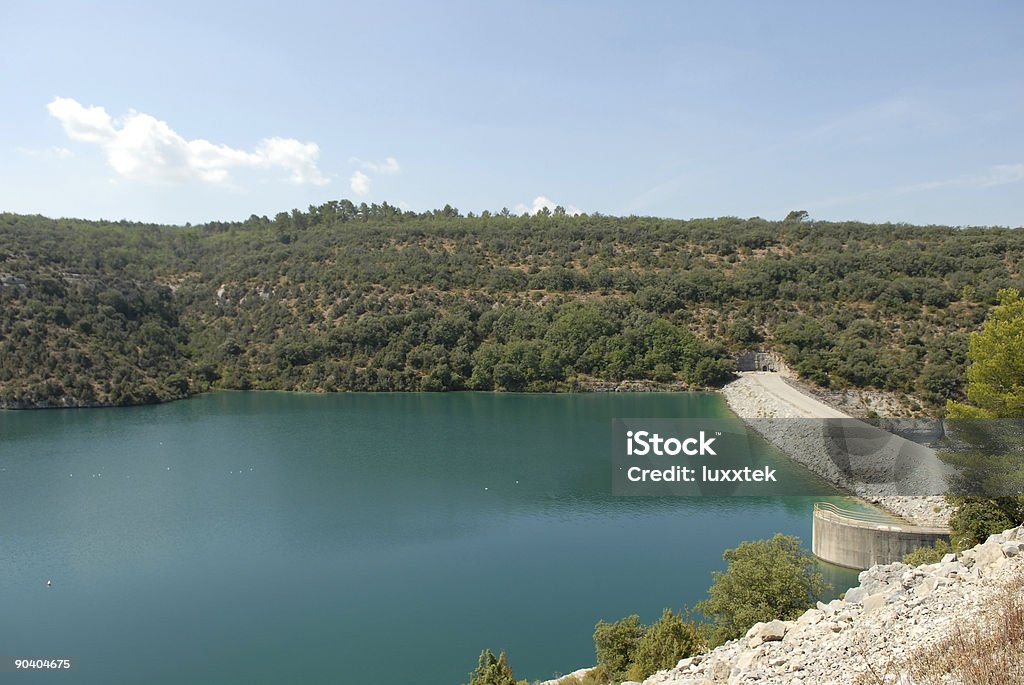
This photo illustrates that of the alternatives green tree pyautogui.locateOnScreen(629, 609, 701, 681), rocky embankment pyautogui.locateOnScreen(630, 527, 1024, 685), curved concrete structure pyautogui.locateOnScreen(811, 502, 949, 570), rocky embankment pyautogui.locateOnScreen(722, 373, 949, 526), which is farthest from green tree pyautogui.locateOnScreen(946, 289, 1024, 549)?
green tree pyautogui.locateOnScreen(629, 609, 701, 681)

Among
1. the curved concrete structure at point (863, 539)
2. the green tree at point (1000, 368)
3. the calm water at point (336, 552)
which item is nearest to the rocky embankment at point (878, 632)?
the calm water at point (336, 552)

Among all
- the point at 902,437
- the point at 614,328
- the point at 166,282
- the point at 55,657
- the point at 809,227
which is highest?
the point at 809,227

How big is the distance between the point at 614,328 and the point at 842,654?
7043 centimetres

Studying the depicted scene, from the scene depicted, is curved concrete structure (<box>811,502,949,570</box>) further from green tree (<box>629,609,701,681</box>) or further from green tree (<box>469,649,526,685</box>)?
green tree (<box>469,649,526,685</box>)

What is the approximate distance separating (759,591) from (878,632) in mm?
8045

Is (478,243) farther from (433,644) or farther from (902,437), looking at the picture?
(433,644)

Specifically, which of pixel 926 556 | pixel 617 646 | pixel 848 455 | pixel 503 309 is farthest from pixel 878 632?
pixel 503 309

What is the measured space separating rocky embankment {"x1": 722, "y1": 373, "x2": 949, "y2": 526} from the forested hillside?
14.5m

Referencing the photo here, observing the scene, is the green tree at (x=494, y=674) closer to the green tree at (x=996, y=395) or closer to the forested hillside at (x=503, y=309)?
the green tree at (x=996, y=395)

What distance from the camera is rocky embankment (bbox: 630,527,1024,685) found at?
9219 mm

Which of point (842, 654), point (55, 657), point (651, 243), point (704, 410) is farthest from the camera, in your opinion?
point (651, 243)

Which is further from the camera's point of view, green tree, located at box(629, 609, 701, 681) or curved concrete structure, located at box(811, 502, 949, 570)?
curved concrete structure, located at box(811, 502, 949, 570)

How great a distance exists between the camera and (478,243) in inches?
4011

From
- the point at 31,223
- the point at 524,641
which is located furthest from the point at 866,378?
the point at 31,223
